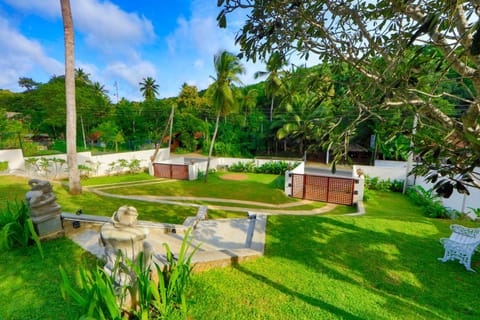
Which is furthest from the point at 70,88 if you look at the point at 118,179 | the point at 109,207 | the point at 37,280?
the point at 118,179

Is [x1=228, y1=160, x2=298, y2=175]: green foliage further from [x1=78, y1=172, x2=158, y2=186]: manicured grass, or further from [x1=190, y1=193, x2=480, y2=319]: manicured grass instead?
[x1=190, y1=193, x2=480, y2=319]: manicured grass

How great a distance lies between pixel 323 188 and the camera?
10516 mm

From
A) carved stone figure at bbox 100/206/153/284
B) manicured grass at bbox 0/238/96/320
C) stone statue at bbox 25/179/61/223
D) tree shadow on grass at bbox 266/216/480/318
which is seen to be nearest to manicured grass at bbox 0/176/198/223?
stone statue at bbox 25/179/61/223

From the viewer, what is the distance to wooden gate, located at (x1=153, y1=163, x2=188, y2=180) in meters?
15.4

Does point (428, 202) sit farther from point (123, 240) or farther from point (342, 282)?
point (123, 240)

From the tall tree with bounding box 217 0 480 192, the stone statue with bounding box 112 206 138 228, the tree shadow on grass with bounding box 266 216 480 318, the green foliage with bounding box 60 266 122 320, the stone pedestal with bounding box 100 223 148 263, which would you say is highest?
the tall tree with bounding box 217 0 480 192

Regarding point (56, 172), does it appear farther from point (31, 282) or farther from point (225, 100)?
point (31, 282)

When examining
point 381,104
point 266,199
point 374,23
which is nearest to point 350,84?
point 381,104

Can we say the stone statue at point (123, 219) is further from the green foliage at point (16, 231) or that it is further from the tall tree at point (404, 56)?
the tall tree at point (404, 56)

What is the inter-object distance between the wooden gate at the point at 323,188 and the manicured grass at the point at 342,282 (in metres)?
4.74

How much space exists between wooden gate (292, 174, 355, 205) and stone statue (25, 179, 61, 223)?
9345mm

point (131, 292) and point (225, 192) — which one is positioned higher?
point (131, 292)

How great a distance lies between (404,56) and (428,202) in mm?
9847

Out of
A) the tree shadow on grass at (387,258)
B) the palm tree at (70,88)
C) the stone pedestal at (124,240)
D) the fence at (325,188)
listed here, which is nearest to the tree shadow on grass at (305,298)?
the tree shadow on grass at (387,258)
